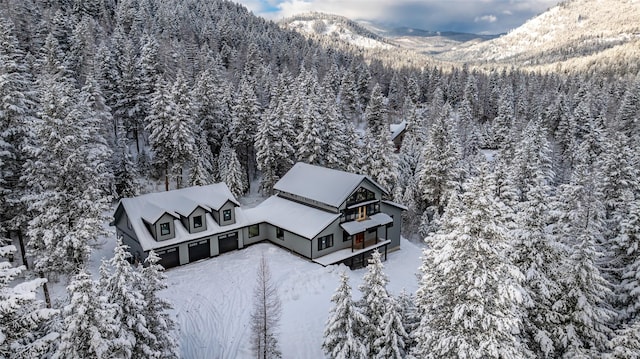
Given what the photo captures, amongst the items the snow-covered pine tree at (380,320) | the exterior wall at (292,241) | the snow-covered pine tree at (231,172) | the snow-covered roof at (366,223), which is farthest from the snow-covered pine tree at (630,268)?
the snow-covered pine tree at (231,172)

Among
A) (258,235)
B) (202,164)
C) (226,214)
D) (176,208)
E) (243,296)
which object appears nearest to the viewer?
(243,296)

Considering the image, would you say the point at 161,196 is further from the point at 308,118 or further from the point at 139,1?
the point at 139,1

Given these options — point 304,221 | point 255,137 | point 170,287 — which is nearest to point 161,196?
point 170,287

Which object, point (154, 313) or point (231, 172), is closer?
point (154, 313)

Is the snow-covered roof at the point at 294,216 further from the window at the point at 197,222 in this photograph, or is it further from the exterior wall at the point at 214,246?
the window at the point at 197,222

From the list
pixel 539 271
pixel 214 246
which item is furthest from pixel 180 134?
pixel 539 271

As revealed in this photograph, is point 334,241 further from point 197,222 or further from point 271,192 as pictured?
point 271,192
